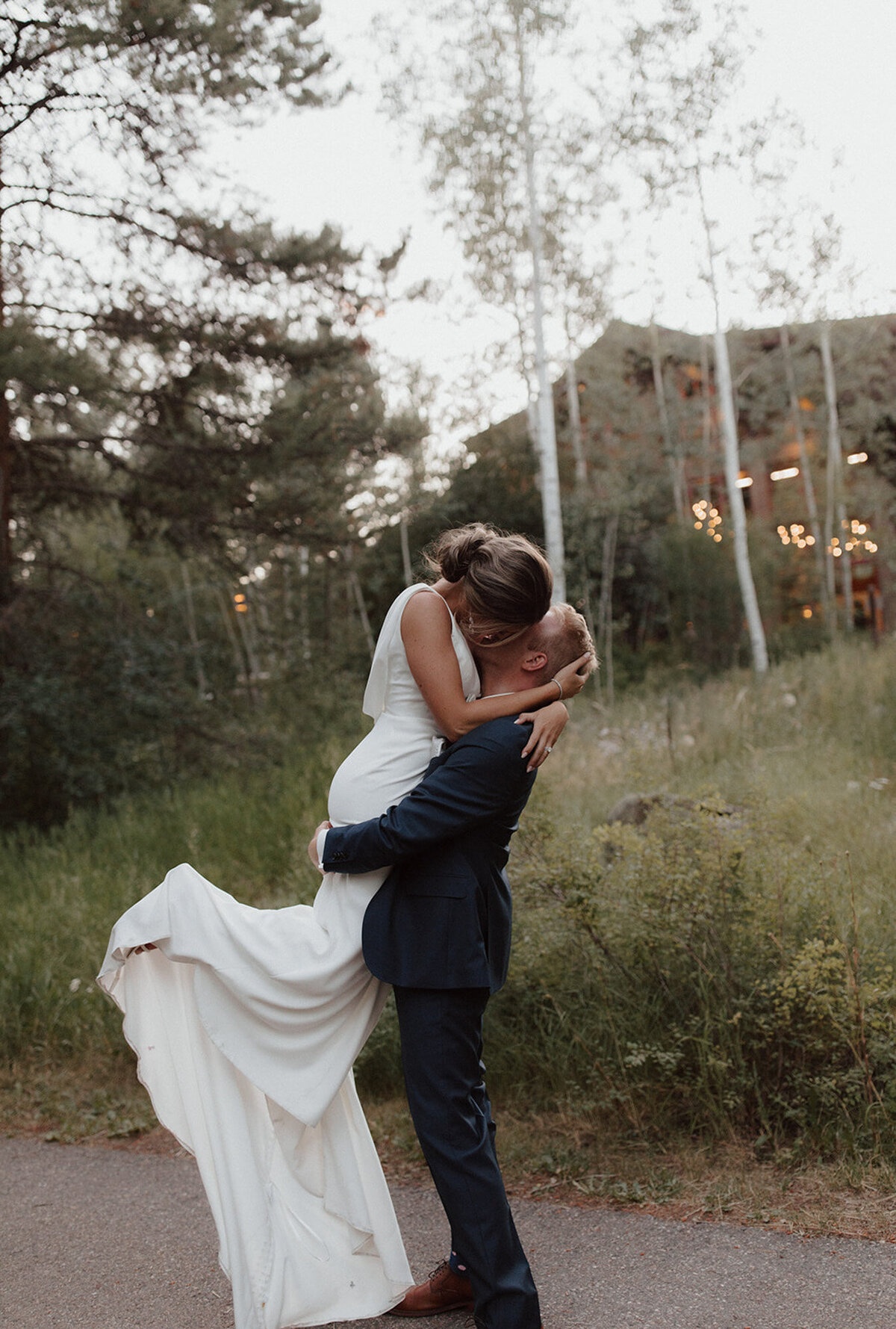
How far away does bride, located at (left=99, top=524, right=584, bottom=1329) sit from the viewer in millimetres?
2590

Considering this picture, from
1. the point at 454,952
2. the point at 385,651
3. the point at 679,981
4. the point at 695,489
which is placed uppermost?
the point at 695,489

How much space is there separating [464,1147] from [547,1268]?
2.68ft

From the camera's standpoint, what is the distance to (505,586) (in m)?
2.49

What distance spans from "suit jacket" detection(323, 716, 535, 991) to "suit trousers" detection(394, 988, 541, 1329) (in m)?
0.09

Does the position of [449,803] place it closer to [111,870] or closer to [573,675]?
[573,675]

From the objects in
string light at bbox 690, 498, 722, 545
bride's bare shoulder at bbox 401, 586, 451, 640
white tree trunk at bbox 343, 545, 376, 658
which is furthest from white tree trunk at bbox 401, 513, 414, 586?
bride's bare shoulder at bbox 401, 586, 451, 640

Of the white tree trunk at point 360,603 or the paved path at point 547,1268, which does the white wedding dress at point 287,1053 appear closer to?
the paved path at point 547,1268

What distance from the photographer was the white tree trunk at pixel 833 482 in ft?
75.6

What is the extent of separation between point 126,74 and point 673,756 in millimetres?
7772

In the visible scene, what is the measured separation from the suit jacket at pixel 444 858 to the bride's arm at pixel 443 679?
0.13 ft

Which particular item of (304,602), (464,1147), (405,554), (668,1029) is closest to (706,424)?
(405,554)

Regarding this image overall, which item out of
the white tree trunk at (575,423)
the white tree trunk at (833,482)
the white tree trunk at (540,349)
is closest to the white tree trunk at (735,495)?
the white tree trunk at (833,482)

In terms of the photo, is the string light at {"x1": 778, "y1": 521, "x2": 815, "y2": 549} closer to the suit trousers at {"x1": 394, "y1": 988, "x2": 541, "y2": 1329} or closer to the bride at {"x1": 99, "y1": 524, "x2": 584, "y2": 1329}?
the bride at {"x1": 99, "y1": 524, "x2": 584, "y2": 1329}

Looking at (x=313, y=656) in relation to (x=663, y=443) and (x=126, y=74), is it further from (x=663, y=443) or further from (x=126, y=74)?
(x=663, y=443)
